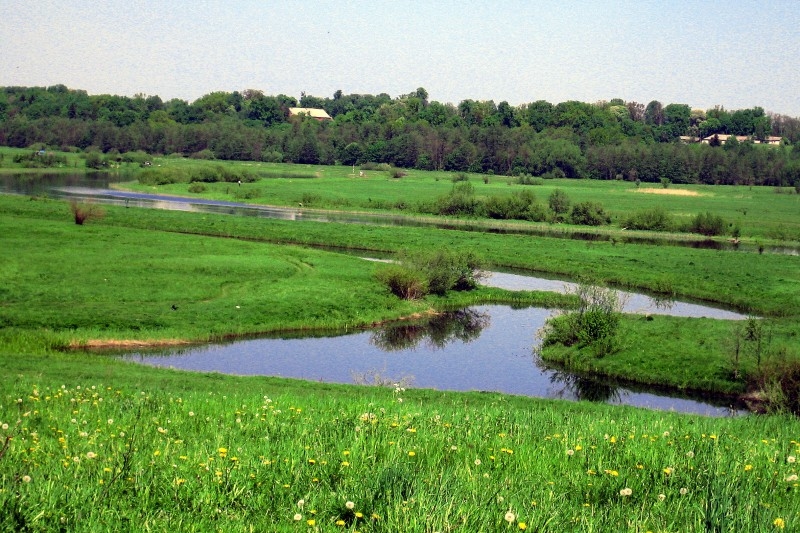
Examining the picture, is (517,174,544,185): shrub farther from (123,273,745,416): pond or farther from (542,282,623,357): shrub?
(542,282,623,357): shrub

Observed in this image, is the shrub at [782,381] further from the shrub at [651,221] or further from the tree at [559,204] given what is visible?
the tree at [559,204]

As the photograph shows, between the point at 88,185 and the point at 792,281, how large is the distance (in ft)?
368

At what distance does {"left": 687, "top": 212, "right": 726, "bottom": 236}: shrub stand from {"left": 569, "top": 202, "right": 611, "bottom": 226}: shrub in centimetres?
1153

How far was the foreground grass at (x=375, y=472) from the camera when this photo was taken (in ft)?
22.0

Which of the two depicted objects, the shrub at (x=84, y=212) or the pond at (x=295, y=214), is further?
the pond at (x=295, y=214)

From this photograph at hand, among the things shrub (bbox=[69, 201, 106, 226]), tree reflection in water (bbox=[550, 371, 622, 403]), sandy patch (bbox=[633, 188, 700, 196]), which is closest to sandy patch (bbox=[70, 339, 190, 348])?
tree reflection in water (bbox=[550, 371, 622, 403])

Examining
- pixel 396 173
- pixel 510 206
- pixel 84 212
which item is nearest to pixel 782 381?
pixel 84 212

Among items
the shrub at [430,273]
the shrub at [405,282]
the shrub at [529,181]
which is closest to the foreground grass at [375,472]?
the shrub at [405,282]

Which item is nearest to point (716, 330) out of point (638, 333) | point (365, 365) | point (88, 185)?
point (638, 333)

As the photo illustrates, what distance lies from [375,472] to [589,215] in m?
105

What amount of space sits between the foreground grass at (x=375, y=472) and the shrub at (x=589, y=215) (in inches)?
3864

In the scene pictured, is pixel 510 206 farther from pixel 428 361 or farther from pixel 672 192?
pixel 428 361

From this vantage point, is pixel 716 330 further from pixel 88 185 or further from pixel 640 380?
pixel 88 185

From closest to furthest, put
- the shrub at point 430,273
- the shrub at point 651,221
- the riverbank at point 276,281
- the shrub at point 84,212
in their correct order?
1. the riverbank at point 276,281
2. the shrub at point 430,273
3. the shrub at point 84,212
4. the shrub at point 651,221
